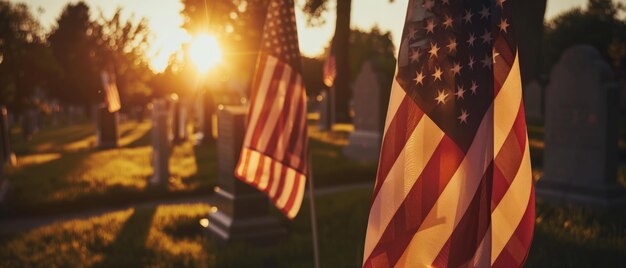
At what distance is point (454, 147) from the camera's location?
8.55 feet

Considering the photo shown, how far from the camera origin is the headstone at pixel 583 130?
25.7ft

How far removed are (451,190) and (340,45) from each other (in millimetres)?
23635

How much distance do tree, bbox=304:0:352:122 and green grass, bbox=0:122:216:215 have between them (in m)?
10.9

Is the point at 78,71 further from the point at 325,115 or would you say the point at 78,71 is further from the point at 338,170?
the point at 338,170

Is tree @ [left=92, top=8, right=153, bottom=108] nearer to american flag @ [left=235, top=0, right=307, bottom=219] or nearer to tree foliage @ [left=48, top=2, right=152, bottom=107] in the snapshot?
tree foliage @ [left=48, top=2, right=152, bottom=107]

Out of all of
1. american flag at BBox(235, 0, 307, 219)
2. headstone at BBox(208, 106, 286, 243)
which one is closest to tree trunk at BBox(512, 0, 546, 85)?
american flag at BBox(235, 0, 307, 219)

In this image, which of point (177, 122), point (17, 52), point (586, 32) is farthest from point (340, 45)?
point (586, 32)

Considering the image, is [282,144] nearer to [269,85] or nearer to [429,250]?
[269,85]

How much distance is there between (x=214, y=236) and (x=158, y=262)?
3.95 feet

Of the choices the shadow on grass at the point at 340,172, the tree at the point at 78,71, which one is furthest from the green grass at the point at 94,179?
the tree at the point at 78,71

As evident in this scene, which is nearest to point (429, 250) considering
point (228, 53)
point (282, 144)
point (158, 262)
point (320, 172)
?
point (282, 144)

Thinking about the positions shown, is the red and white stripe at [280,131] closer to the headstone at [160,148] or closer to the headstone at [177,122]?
the headstone at [160,148]

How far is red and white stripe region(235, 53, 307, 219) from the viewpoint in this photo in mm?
4445

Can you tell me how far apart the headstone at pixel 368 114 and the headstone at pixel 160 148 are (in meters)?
5.51
